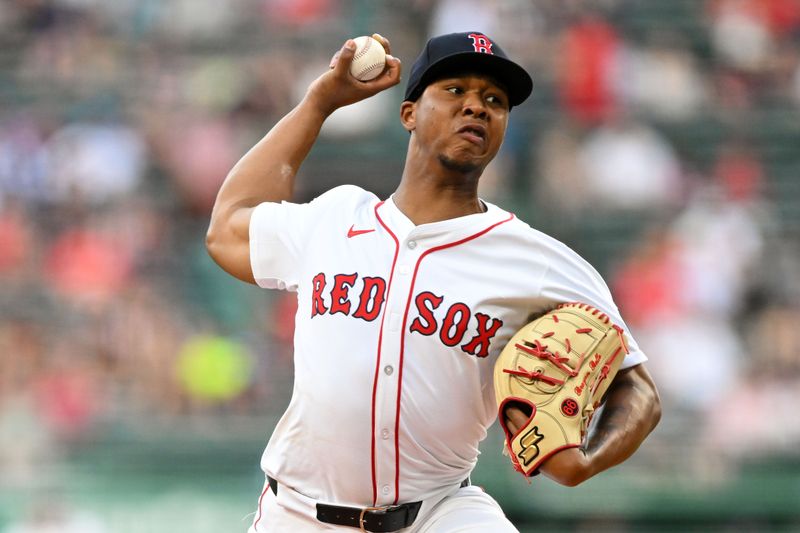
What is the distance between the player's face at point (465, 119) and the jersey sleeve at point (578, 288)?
373 mm

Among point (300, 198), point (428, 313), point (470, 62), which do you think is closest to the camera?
point (428, 313)

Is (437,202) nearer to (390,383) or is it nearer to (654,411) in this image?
(390,383)

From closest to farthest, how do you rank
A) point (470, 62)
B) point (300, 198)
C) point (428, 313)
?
1. point (428, 313)
2. point (470, 62)
3. point (300, 198)

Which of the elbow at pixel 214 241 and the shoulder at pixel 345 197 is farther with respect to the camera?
the elbow at pixel 214 241

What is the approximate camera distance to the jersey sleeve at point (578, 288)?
149 inches

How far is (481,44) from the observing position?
3.86 metres

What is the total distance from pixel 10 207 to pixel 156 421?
2.40 meters

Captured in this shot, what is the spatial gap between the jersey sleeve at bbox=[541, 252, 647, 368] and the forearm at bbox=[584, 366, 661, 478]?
0.06 m

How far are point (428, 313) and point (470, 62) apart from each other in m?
0.71

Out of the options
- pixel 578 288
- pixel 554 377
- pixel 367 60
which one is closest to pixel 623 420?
pixel 554 377

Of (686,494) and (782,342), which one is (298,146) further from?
(782,342)

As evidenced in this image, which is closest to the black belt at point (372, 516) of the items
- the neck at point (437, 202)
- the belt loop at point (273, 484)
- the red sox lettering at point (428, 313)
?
the belt loop at point (273, 484)

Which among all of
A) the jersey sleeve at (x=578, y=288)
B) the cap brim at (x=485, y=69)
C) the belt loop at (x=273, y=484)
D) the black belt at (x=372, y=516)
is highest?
the cap brim at (x=485, y=69)

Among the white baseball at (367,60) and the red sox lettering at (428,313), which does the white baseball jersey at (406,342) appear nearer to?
the red sox lettering at (428,313)
